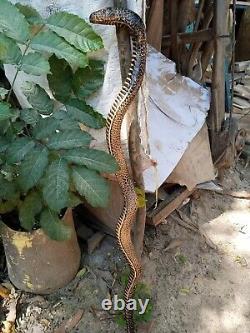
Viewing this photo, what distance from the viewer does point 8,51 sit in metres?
1.18

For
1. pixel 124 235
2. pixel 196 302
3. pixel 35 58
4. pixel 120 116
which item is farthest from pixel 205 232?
pixel 35 58

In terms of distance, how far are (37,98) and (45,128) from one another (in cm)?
15

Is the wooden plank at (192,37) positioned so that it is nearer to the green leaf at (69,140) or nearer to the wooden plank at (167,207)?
the wooden plank at (167,207)

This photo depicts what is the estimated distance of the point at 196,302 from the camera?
2.00 m

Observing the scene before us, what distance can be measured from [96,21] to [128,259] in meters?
0.99

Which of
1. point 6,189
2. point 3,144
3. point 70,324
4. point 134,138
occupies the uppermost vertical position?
point 3,144

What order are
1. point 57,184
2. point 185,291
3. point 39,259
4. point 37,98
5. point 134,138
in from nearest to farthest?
point 57,184 < point 37,98 < point 134,138 < point 39,259 < point 185,291

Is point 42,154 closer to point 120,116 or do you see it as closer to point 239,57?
point 120,116

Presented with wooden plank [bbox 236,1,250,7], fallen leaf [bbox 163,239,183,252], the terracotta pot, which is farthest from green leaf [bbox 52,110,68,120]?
wooden plank [bbox 236,1,250,7]

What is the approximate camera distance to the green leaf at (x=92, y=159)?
1281 millimetres

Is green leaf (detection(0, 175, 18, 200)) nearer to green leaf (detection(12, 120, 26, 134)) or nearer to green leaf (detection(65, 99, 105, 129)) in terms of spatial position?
green leaf (detection(12, 120, 26, 134))

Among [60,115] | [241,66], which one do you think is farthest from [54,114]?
[241,66]

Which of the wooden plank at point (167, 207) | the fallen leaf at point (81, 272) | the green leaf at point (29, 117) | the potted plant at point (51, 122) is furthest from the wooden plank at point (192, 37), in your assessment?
the fallen leaf at point (81, 272)

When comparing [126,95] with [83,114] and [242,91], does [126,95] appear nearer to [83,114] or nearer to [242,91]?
[83,114]
